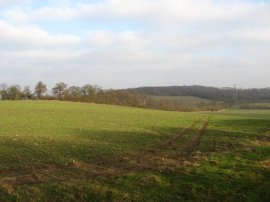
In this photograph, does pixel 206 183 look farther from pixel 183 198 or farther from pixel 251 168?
pixel 251 168

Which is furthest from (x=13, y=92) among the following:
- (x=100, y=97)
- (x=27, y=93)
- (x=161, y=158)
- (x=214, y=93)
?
(x=161, y=158)

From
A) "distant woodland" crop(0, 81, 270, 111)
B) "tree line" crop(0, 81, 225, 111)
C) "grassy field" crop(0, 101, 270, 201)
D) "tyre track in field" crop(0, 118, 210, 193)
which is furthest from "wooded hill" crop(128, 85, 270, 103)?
"tyre track in field" crop(0, 118, 210, 193)

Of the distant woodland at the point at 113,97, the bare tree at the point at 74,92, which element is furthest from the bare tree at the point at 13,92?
the bare tree at the point at 74,92

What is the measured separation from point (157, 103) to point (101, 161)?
388ft

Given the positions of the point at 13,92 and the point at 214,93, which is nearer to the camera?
the point at 13,92

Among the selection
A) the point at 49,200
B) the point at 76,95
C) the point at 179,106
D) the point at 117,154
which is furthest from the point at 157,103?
the point at 49,200

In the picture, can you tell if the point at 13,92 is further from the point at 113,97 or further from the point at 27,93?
the point at 113,97

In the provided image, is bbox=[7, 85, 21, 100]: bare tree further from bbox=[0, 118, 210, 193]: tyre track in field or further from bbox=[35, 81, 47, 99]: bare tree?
bbox=[0, 118, 210, 193]: tyre track in field

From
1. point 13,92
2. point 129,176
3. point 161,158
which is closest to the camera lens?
point 129,176

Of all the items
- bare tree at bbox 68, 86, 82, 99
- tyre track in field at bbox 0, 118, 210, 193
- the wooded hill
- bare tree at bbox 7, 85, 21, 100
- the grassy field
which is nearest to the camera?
the grassy field

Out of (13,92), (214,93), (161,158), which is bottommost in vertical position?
(161,158)

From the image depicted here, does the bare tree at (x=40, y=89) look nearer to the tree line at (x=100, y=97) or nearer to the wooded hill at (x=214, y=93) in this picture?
the tree line at (x=100, y=97)

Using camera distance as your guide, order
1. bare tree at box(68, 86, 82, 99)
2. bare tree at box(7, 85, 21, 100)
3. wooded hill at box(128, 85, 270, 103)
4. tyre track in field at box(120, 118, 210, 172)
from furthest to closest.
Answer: wooded hill at box(128, 85, 270, 103)
bare tree at box(68, 86, 82, 99)
bare tree at box(7, 85, 21, 100)
tyre track in field at box(120, 118, 210, 172)

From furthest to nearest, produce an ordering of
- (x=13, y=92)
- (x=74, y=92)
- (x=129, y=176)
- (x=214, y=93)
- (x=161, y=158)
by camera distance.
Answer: (x=214, y=93) → (x=74, y=92) → (x=13, y=92) → (x=161, y=158) → (x=129, y=176)
